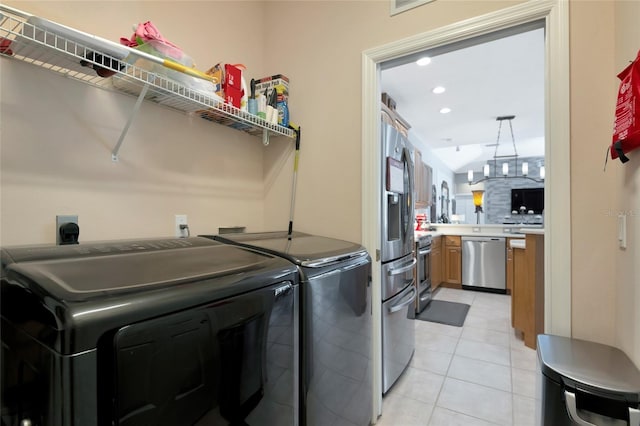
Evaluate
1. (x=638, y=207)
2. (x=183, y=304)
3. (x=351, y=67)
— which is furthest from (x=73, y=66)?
(x=638, y=207)

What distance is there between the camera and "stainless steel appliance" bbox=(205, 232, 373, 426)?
118cm

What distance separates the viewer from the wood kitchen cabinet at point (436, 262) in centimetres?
455

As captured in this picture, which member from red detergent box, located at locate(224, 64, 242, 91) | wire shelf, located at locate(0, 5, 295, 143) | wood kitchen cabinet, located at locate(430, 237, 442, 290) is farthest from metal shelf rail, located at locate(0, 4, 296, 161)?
wood kitchen cabinet, located at locate(430, 237, 442, 290)

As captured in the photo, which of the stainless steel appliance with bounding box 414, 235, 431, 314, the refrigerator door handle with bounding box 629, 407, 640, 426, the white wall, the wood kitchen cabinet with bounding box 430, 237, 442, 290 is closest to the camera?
the refrigerator door handle with bounding box 629, 407, 640, 426

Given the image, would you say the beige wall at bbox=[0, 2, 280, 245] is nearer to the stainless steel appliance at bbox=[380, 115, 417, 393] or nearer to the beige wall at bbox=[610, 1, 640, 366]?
the stainless steel appliance at bbox=[380, 115, 417, 393]

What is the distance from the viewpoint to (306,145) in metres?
1.98

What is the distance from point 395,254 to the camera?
6.70 ft

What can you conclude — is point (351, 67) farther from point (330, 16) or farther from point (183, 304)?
point (183, 304)

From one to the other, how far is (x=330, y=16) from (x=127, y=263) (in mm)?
1837

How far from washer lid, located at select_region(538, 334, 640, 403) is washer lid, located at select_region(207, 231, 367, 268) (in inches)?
33.2

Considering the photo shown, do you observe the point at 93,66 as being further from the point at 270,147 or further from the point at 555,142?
the point at 555,142

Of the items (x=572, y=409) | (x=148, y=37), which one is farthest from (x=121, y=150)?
(x=572, y=409)

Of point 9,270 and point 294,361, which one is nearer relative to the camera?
point 9,270

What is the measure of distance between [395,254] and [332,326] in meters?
0.90
